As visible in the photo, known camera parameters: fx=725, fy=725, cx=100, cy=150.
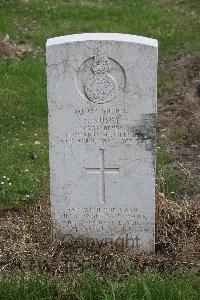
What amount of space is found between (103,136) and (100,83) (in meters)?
0.44

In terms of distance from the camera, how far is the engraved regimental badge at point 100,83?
5.57 meters

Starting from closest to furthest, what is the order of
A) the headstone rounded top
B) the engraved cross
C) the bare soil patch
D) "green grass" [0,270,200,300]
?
"green grass" [0,270,200,300] < the headstone rounded top < the bare soil patch < the engraved cross

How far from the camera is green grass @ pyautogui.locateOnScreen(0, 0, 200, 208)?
768cm

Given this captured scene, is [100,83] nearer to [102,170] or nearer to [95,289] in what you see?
[102,170]

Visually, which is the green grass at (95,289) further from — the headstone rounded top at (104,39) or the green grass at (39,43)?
the green grass at (39,43)

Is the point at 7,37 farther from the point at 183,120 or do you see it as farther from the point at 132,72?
the point at 132,72

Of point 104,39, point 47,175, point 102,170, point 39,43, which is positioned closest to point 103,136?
point 102,170

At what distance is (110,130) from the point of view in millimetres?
5730

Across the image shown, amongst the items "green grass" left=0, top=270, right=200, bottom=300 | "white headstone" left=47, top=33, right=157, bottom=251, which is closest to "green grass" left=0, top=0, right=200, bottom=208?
"white headstone" left=47, top=33, right=157, bottom=251

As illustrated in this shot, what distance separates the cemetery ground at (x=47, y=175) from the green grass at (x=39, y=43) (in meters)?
0.02

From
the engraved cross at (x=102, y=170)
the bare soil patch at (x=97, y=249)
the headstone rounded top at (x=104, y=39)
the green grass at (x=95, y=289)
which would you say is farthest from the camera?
the engraved cross at (x=102, y=170)

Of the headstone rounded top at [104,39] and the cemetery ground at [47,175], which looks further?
the headstone rounded top at [104,39]

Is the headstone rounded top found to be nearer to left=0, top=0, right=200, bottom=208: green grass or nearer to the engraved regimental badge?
the engraved regimental badge

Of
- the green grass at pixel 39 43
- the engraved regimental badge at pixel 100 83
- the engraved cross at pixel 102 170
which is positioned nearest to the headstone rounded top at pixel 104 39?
the engraved regimental badge at pixel 100 83
